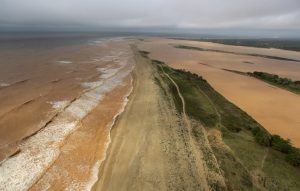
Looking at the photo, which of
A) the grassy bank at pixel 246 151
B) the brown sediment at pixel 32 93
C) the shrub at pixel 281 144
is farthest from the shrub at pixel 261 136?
the brown sediment at pixel 32 93

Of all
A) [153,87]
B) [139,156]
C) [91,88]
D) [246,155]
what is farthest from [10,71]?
[246,155]

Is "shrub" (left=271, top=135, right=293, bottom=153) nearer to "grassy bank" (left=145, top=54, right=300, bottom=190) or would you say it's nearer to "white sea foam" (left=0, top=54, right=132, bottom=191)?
"grassy bank" (left=145, top=54, right=300, bottom=190)

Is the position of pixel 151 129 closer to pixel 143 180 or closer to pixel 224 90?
pixel 143 180

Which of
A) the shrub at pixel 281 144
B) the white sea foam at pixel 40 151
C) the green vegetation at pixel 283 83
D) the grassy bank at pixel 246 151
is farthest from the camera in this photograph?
the green vegetation at pixel 283 83

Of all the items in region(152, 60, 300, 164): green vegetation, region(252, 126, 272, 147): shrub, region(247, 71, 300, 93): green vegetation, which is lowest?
region(247, 71, 300, 93): green vegetation

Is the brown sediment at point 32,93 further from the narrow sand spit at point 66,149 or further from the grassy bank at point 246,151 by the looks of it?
the grassy bank at point 246,151

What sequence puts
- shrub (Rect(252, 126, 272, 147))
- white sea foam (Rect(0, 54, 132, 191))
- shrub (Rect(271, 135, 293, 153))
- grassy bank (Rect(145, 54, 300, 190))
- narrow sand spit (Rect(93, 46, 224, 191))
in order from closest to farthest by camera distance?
white sea foam (Rect(0, 54, 132, 191)), narrow sand spit (Rect(93, 46, 224, 191)), grassy bank (Rect(145, 54, 300, 190)), shrub (Rect(271, 135, 293, 153)), shrub (Rect(252, 126, 272, 147))

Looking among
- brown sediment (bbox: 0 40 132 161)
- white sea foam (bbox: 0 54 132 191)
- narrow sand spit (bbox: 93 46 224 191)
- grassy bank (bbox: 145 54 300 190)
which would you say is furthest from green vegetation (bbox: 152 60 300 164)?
brown sediment (bbox: 0 40 132 161)

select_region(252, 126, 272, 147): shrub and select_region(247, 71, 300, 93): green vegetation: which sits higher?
Result: select_region(252, 126, 272, 147): shrub
